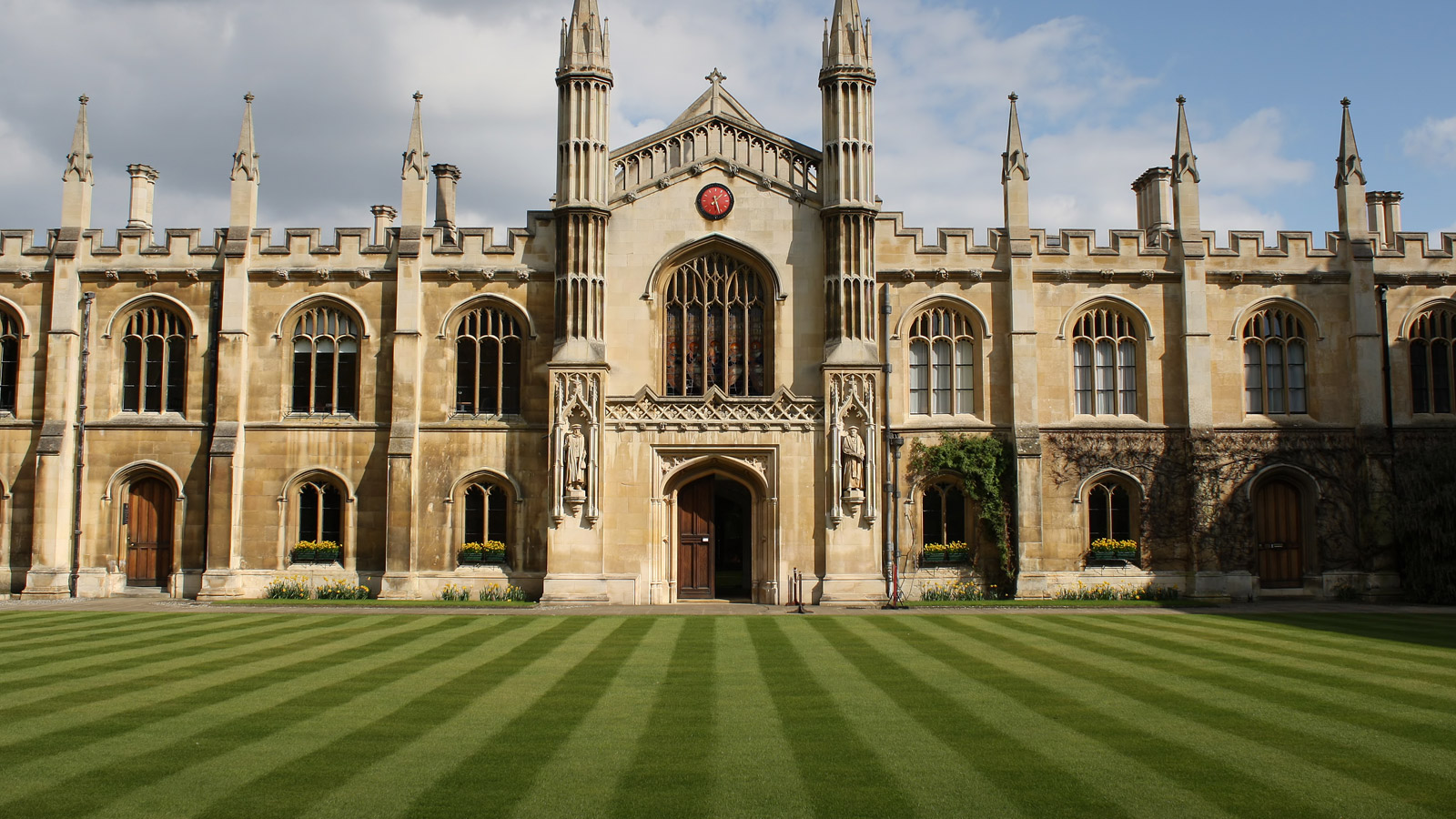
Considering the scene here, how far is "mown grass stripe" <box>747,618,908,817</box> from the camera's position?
7773 mm

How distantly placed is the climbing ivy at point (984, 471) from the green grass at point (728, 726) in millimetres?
9619

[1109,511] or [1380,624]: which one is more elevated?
[1109,511]

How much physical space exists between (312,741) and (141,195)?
26.5 meters

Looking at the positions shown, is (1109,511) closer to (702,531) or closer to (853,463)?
(853,463)

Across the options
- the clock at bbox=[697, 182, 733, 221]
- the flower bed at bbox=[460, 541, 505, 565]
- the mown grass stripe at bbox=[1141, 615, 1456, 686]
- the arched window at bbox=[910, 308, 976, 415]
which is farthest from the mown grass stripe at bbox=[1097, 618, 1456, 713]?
the flower bed at bbox=[460, 541, 505, 565]

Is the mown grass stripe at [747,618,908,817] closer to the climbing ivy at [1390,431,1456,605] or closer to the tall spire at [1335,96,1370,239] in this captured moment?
the climbing ivy at [1390,431,1456,605]

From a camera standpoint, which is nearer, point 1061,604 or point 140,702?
point 140,702

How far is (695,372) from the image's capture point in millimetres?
27109

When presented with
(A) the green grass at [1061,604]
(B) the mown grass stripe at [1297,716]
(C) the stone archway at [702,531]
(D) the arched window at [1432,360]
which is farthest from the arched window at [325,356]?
(D) the arched window at [1432,360]

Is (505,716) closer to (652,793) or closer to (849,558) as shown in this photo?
(652,793)

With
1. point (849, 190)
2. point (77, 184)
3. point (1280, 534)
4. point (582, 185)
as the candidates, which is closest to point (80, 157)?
point (77, 184)

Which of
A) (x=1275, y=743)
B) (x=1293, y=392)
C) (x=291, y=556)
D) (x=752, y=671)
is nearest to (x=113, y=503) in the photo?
(x=291, y=556)

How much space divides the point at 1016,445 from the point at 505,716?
62.0 feet

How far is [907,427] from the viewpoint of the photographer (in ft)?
89.1
